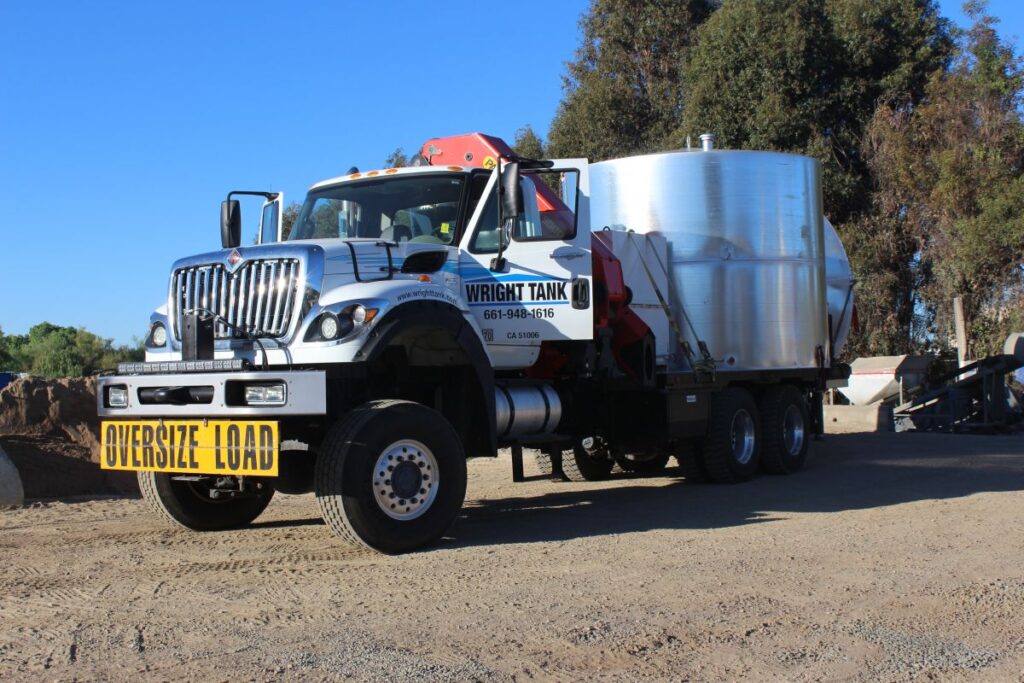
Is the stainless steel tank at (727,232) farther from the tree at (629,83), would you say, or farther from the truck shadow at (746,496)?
the tree at (629,83)

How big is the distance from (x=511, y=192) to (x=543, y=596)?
139 inches

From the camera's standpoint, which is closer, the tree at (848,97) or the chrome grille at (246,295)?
the chrome grille at (246,295)

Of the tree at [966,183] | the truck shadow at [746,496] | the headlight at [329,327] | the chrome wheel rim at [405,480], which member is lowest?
the truck shadow at [746,496]

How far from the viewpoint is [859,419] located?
19.8m

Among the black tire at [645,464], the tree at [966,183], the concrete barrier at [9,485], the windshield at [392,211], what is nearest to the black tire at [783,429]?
the black tire at [645,464]

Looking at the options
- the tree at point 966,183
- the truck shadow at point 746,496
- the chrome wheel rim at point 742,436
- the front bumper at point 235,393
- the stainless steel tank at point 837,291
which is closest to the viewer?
the front bumper at point 235,393

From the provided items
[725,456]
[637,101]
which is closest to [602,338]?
[725,456]

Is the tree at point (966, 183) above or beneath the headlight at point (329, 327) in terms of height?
above

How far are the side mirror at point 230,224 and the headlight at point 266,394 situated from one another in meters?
2.86

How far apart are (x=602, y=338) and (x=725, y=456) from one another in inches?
94.6

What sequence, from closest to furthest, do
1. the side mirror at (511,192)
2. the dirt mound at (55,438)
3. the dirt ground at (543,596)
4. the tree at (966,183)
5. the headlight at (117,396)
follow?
the dirt ground at (543,596)
the headlight at (117,396)
the side mirror at (511,192)
the dirt mound at (55,438)
the tree at (966,183)

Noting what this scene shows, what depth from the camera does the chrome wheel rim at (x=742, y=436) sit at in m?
12.0

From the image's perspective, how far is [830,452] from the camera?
15.0m

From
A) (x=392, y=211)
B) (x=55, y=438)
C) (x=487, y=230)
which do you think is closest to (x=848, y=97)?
(x=487, y=230)
